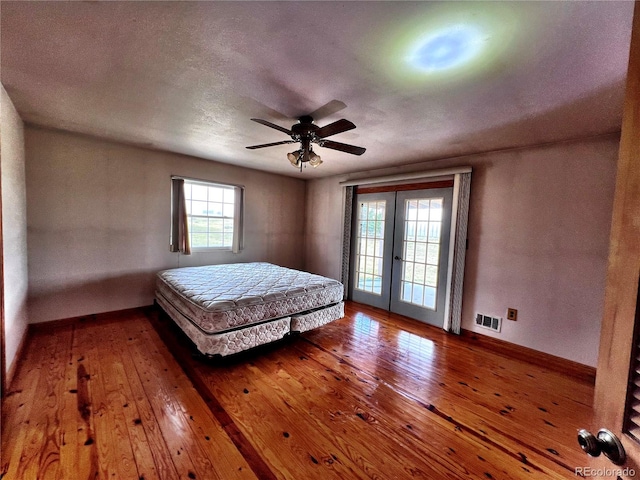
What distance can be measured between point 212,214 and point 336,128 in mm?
3152

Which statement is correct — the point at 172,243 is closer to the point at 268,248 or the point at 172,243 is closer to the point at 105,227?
the point at 105,227

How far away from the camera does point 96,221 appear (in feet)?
10.9

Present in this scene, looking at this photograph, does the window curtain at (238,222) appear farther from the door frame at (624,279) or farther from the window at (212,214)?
the door frame at (624,279)

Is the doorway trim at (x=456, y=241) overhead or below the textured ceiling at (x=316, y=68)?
below

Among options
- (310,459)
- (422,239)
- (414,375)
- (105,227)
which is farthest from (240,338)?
(422,239)

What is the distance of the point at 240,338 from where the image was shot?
8.07ft

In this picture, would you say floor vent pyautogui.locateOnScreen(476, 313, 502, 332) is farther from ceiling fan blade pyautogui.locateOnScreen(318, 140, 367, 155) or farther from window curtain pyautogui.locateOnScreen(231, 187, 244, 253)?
window curtain pyautogui.locateOnScreen(231, 187, 244, 253)

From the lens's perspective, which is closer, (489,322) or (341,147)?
(341,147)

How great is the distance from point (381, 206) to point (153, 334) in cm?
367

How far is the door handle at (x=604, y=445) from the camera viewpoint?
1.84ft

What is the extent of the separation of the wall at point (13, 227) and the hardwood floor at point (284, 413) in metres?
0.36

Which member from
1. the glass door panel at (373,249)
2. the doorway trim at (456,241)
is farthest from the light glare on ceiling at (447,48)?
the glass door panel at (373,249)

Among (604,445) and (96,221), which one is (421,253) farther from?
(96,221)

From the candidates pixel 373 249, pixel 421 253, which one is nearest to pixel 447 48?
pixel 421 253
